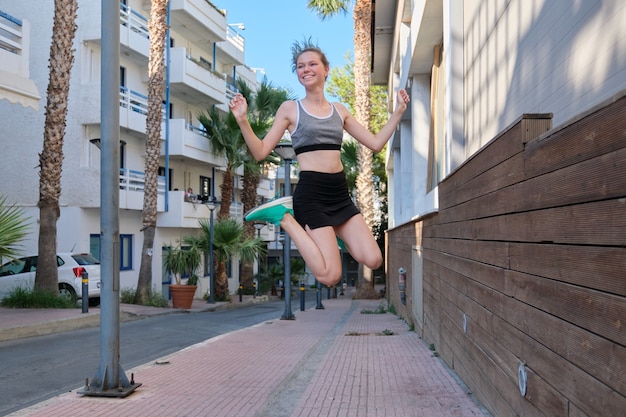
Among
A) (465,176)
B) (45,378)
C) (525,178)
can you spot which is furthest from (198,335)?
(525,178)

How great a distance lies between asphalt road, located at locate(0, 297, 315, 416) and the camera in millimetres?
7957

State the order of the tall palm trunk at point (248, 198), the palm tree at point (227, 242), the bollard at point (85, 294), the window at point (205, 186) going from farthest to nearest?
the window at point (205, 186)
the tall palm trunk at point (248, 198)
the palm tree at point (227, 242)
the bollard at point (85, 294)

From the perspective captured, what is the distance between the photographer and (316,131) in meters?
3.50

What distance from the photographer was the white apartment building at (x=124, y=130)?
2588 cm

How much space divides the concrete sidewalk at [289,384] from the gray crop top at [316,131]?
10.9 feet

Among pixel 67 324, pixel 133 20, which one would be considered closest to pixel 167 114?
pixel 133 20

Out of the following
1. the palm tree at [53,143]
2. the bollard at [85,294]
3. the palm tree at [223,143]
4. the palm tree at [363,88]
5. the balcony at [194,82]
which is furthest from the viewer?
the balcony at [194,82]

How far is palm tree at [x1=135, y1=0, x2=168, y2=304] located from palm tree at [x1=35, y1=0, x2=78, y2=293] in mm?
4827

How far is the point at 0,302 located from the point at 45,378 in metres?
10.8

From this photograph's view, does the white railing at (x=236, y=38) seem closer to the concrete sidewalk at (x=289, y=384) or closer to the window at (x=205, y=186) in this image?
the window at (x=205, y=186)

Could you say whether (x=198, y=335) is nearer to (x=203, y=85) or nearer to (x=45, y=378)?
(x=45, y=378)

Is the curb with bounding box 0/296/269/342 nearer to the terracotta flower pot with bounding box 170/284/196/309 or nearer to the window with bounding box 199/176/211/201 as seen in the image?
the terracotta flower pot with bounding box 170/284/196/309

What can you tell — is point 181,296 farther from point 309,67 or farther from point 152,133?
point 309,67

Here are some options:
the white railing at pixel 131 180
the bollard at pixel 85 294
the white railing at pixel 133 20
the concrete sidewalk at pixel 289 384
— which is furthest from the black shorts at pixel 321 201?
the white railing at pixel 133 20
